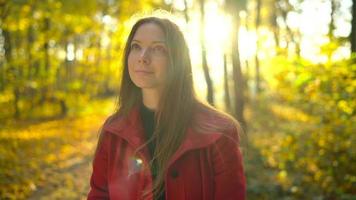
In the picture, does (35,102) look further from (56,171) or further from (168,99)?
(168,99)

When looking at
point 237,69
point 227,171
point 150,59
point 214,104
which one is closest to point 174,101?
point 150,59

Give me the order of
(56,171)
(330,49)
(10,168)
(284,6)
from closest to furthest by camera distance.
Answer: (330,49) < (10,168) < (56,171) < (284,6)

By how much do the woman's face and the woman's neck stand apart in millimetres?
72

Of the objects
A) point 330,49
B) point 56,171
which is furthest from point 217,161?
point 56,171

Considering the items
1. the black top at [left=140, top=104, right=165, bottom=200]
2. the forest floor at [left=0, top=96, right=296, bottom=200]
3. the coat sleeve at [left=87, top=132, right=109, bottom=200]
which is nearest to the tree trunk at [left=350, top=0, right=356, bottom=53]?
the forest floor at [left=0, top=96, right=296, bottom=200]

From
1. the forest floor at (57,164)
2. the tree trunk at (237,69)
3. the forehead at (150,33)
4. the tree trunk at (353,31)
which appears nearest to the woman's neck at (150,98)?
the forehead at (150,33)

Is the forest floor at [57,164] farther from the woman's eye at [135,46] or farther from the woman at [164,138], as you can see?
the woman's eye at [135,46]

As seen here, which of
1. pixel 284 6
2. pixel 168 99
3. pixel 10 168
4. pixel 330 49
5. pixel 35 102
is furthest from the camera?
pixel 284 6

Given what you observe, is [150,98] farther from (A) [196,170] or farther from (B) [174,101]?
(A) [196,170]

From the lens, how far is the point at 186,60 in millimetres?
2721

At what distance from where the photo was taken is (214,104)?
9531mm

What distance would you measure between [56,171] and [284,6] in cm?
1831

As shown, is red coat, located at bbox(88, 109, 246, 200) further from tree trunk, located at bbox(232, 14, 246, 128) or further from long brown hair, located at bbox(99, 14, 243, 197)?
tree trunk, located at bbox(232, 14, 246, 128)

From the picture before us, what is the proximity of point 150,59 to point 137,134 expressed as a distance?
19.7 inches
